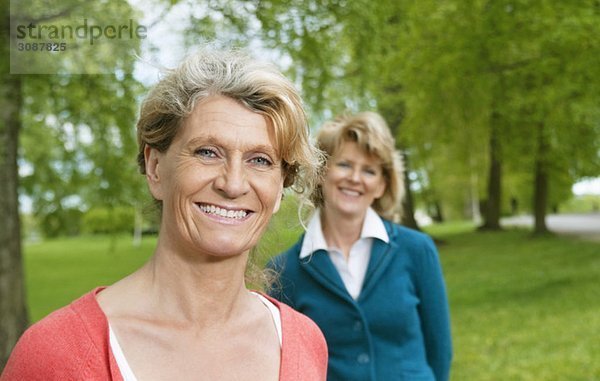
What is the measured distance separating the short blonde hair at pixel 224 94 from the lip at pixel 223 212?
19 cm

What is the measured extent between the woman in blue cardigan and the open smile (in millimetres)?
1596

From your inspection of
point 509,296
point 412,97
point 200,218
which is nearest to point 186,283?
point 200,218

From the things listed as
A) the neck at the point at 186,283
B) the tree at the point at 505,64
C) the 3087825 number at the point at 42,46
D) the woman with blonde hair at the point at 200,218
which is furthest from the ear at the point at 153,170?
the tree at the point at 505,64

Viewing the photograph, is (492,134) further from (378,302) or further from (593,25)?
(378,302)

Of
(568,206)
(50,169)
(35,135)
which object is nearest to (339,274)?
(50,169)

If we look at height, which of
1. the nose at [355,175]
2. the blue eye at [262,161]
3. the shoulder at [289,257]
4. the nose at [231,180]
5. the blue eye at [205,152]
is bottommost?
the shoulder at [289,257]

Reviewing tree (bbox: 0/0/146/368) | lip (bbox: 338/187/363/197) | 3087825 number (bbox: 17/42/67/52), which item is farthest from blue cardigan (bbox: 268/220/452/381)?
3087825 number (bbox: 17/42/67/52)

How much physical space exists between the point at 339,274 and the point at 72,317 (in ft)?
6.95

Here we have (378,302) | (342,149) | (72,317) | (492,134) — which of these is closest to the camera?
(72,317)

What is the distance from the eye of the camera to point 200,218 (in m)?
1.93

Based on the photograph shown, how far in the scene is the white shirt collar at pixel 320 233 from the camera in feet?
12.6

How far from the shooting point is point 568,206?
51500mm

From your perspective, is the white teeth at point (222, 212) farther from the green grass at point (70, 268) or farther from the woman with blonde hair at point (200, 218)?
the green grass at point (70, 268)

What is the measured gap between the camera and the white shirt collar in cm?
386
